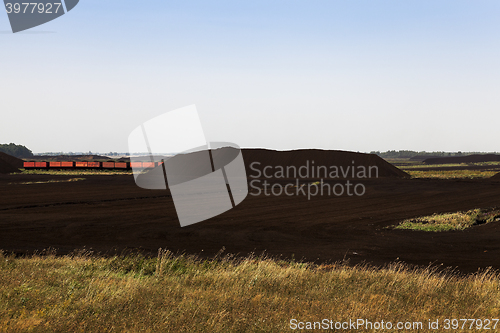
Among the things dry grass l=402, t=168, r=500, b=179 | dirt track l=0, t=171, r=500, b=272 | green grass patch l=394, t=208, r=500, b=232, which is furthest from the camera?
dry grass l=402, t=168, r=500, b=179

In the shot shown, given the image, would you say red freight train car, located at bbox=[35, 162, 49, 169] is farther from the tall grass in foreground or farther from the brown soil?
the tall grass in foreground

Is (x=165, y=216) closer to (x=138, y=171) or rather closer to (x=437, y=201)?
(x=437, y=201)

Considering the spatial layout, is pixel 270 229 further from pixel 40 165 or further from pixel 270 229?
pixel 40 165

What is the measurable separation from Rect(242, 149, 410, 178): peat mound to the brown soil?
140 ft

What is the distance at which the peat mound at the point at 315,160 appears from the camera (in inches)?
3270

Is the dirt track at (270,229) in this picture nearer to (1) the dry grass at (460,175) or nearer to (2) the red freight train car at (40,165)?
(1) the dry grass at (460,175)

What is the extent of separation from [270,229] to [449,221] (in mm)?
12997

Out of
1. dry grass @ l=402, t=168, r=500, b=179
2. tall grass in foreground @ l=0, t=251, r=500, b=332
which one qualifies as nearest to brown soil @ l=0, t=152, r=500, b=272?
tall grass in foreground @ l=0, t=251, r=500, b=332

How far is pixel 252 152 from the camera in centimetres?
9512

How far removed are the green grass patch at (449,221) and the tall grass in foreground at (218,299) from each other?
15057 millimetres

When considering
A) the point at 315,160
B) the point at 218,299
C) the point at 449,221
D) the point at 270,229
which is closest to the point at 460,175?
the point at 315,160

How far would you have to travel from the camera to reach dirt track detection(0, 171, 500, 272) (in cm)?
1864

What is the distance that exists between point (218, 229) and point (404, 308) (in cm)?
1687

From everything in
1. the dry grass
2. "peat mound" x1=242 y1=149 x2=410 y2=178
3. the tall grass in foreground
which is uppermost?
"peat mound" x1=242 y1=149 x2=410 y2=178
